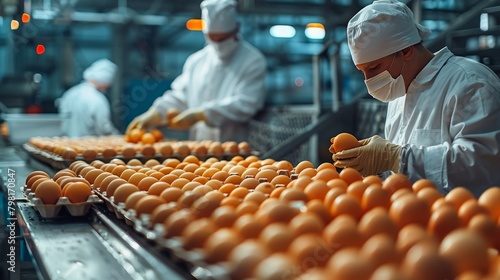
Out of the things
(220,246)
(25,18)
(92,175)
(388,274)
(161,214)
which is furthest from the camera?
(25,18)

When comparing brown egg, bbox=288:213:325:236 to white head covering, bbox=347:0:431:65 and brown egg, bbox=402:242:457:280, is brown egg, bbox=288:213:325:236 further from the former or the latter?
white head covering, bbox=347:0:431:65

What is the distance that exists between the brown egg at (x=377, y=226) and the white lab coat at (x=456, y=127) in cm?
86

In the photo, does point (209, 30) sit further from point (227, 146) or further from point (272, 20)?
point (272, 20)

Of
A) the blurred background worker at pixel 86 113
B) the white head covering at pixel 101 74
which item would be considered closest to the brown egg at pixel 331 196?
the blurred background worker at pixel 86 113

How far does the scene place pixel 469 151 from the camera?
1988mm

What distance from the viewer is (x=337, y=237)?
1141mm

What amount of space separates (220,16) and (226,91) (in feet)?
1.90

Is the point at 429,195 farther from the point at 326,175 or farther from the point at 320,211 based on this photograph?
the point at 326,175

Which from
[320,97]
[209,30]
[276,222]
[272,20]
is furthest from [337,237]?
[272,20]

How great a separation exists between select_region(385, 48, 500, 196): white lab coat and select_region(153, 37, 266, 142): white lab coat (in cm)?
212

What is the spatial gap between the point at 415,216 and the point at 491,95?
38.3 inches

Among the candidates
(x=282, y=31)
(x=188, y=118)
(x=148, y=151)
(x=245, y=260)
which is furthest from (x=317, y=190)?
(x=282, y=31)

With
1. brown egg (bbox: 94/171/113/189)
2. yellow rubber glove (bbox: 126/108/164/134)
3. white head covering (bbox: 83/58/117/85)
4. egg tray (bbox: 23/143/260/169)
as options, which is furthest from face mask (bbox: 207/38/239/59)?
white head covering (bbox: 83/58/117/85)

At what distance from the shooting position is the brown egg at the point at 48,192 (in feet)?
6.19
